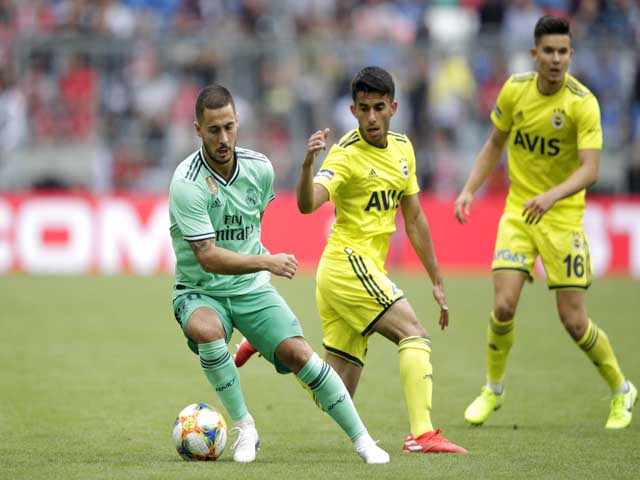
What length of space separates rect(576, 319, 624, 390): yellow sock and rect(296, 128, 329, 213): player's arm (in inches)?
103

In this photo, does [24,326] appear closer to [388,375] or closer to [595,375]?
[388,375]

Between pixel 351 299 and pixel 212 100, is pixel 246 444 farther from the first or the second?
pixel 212 100

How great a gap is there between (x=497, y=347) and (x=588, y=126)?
1758 mm

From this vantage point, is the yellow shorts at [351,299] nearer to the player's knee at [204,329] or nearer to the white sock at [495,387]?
the player's knee at [204,329]

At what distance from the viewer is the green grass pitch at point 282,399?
6734mm

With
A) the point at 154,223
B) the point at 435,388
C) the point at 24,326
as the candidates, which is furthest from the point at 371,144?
the point at 154,223

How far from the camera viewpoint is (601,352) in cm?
877

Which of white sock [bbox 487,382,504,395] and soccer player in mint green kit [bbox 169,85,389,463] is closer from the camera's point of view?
soccer player in mint green kit [bbox 169,85,389,463]

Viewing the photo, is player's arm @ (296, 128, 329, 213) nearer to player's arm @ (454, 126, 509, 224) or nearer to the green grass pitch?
the green grass pitch

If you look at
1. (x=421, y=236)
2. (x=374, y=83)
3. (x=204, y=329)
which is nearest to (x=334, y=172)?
(x=374, y=83)

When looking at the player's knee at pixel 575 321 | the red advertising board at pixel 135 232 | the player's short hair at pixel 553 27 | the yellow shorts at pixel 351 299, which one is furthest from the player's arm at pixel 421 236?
the red advertising board at pixel 135 232

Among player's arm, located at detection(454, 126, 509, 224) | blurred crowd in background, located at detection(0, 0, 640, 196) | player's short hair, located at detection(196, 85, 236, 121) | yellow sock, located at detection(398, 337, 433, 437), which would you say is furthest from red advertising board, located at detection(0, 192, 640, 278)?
player's short hair, located at detection(196, 85, 236, 121)

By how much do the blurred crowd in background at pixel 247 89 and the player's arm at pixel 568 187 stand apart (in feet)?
42.9

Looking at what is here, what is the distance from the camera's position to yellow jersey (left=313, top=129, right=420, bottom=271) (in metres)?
7.54
